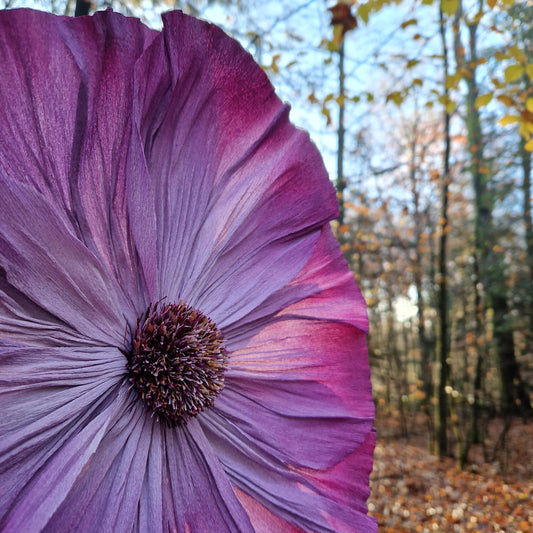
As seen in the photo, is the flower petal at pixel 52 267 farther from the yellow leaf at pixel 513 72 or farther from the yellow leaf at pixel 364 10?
the yellow leaf at pixel 513 72

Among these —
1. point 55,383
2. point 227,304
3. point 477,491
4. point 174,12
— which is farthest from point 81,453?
point 477,491

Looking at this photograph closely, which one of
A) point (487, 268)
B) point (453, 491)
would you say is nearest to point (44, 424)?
point (453, 491)

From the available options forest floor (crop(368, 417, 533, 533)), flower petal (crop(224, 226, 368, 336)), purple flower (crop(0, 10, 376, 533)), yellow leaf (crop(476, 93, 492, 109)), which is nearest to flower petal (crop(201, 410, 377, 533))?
purple flower (crop(0, 10, 376, 533))

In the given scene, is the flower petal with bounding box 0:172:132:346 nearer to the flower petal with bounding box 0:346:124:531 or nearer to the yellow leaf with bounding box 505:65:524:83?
the flower petal with bounding box 0:346:124:531

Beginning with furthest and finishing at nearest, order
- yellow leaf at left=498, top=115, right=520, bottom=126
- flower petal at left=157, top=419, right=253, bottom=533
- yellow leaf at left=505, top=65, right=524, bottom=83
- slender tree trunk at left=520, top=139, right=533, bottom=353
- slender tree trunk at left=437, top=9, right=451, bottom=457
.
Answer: slender tree trunk at left=520, top=139, right=533, bottom=353 → slender tree trunk at left=437, top=9, right=451, bottom=457 → yellow leaf at left=498, top=115, right=520, bottom=126 → yellow leaf at left=505, top=65, right=524, bottom=83 → flower petal at left=157, top=419, right=253, bottom=533

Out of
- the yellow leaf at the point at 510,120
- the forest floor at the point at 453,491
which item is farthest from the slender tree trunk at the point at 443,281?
the yellow leaf at the point at 510,120

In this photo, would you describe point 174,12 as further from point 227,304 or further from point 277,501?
point 277,501

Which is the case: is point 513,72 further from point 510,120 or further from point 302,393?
point 302,393
